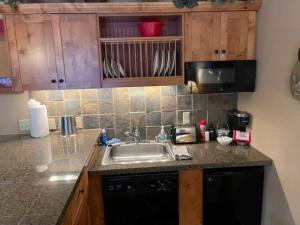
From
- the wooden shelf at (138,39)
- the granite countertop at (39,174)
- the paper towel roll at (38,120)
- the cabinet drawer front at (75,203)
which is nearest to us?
the granite countertop at (39,174)

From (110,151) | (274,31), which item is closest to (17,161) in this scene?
(110,151)

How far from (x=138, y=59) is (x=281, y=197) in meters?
1.53

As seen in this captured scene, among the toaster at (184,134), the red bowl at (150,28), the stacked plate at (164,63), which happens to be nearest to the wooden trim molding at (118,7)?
the red bowl at (150,28)

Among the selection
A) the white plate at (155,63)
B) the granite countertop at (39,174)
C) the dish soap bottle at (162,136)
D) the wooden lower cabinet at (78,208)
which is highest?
the white plate at (155,63)

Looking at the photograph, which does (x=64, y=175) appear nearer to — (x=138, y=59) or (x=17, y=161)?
(x=17, y=161)

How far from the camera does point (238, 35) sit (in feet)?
6.27

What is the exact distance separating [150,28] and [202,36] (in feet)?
1.37

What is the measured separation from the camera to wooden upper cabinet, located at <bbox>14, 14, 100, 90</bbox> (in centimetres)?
177

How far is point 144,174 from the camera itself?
5.66 ft

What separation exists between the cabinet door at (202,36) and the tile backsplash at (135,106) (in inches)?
16.4

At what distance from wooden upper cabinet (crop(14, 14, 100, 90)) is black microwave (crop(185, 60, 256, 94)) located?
751 millimetres

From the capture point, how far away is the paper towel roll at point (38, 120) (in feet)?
6.43

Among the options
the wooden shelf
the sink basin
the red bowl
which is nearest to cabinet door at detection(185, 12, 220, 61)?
the wooden shelf

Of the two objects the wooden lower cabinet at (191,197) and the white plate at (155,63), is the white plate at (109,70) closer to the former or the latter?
the white plate at (155,63)
